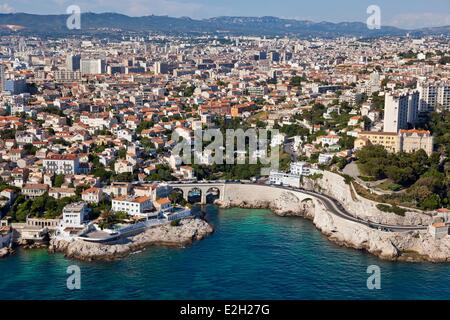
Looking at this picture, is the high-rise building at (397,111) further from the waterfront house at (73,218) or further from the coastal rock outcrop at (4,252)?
the coastal rock outcrop at (4,252)

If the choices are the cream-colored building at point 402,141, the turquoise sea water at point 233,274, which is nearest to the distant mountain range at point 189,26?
the cream-colored building at point 402,141

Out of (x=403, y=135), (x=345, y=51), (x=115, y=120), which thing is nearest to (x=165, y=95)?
(x=115, y=120)

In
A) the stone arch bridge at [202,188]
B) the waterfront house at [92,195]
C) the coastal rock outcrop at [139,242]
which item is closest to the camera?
the coastal rock outcrop at [139,242]

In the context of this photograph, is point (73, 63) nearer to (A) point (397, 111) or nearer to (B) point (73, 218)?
(A) point (397, 111)

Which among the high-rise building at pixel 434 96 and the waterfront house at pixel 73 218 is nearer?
the waterfront house at pixel 73 218

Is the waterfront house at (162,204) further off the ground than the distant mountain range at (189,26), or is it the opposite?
the distant mountain range at (189,26)
